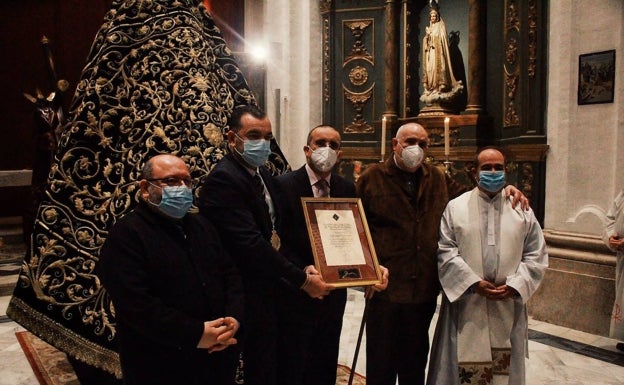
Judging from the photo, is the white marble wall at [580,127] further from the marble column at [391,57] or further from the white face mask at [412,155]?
the white face mask at [412,155]

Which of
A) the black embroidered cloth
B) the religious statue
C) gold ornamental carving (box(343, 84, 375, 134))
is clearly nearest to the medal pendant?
the black embroidered cloth

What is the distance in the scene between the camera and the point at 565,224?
5.40m

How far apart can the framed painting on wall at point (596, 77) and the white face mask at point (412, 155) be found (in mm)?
2938

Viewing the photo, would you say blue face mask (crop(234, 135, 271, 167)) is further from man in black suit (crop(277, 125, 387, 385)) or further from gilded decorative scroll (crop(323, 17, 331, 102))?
gilded decorative scroll (crop(323, 17, 331, 102))

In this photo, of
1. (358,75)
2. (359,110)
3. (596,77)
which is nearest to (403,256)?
(596,77)

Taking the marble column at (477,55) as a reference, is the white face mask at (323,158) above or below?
below

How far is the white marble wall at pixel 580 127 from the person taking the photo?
4957 mm

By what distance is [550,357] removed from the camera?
14.0ft

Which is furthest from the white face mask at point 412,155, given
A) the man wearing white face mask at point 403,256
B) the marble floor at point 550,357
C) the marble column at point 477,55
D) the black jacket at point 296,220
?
the marble column at point 477,55

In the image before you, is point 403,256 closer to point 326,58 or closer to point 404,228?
point 404,228

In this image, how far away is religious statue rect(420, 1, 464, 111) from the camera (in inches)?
283

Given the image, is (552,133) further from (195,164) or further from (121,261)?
(121,261)

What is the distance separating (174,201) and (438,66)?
19.0 feet

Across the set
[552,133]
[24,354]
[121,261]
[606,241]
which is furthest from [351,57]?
[121,261]
